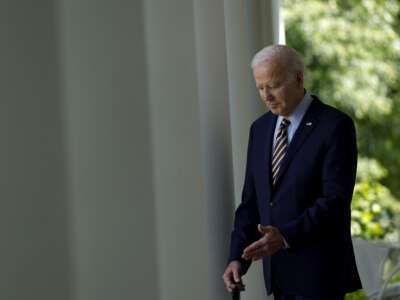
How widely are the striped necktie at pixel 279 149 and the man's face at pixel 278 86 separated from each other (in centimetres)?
6

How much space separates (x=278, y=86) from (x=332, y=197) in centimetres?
38

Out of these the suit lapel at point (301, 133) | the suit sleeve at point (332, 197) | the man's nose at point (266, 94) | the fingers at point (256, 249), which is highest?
the man's nose at point (266, 94)

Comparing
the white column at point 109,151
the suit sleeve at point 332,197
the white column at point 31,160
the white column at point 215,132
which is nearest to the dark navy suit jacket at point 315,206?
the suit sleeve at point 332,197

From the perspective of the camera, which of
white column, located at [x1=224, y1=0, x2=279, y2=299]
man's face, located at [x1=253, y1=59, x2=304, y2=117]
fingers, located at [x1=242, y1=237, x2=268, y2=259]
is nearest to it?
fingers, located at [x1=242, y1=237, x2=268, y2=259]

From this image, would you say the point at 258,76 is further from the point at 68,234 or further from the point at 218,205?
the point at 68,234

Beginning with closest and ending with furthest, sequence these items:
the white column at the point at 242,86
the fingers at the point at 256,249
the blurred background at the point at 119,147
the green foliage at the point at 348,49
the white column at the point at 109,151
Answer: the fingers at the point at 256,249, the blurred background at the point at 119,147, the white column at the point at 109,151, the white column at the point at 242,86, the green foliage at the point at 348,49

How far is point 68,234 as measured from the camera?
2178mm

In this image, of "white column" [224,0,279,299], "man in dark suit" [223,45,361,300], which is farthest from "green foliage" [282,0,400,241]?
"man in dark suit" [223,45,361,300]

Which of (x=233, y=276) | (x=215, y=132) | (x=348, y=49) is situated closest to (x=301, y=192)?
(x=233, y=276)

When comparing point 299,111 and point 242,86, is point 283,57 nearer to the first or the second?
point 299,111

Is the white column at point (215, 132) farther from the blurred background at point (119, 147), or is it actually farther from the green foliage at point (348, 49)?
the green foliage at point (348, 49)

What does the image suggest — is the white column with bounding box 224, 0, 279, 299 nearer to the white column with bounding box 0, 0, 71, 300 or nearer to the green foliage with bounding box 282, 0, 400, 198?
the white column with bounding box 0, 0, 71, 300

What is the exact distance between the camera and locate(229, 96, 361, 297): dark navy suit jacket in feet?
5.48

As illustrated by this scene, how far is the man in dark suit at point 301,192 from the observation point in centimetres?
167
